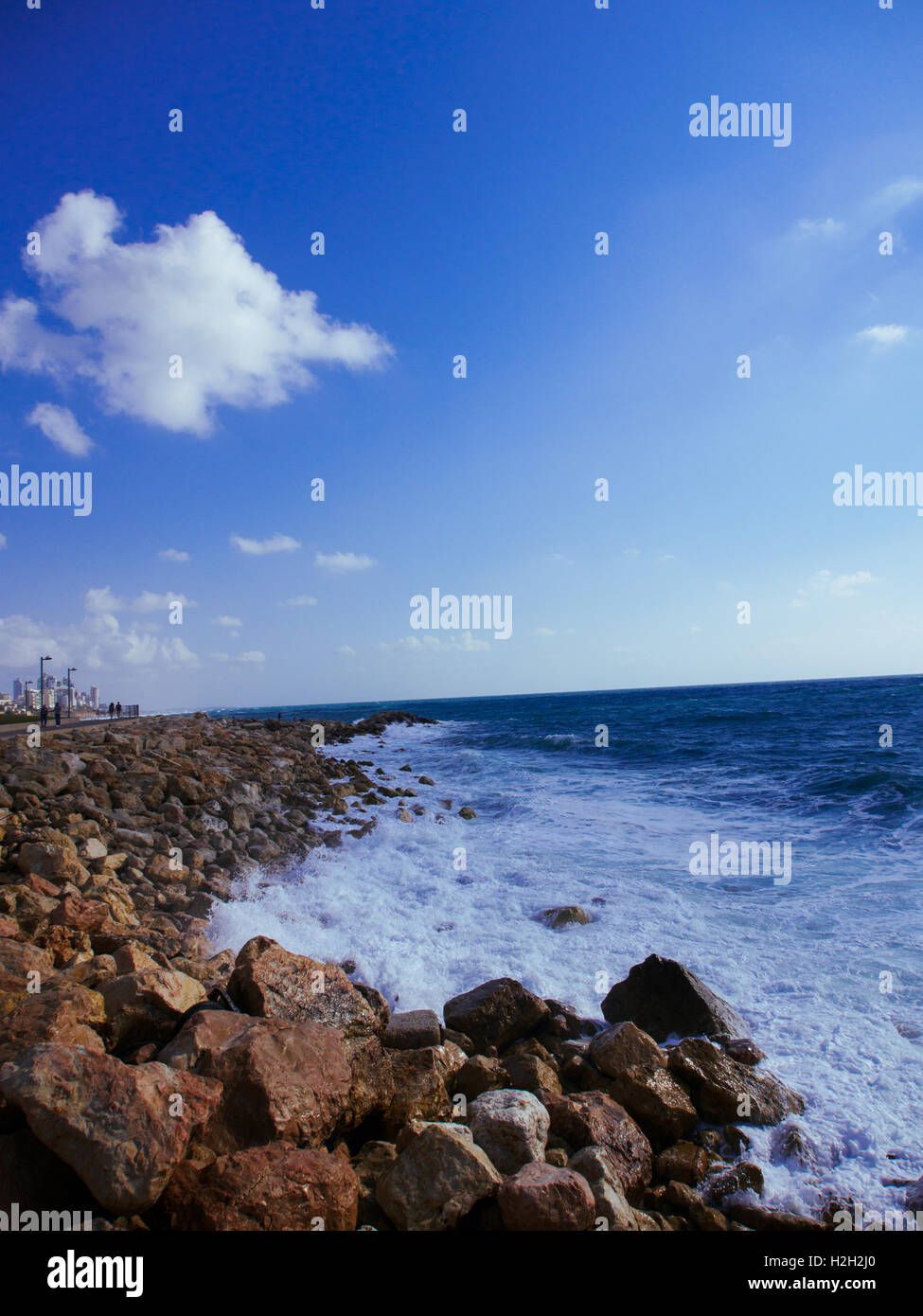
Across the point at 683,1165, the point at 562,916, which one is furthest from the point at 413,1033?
the point at 562,916

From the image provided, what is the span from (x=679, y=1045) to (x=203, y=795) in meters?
10.6

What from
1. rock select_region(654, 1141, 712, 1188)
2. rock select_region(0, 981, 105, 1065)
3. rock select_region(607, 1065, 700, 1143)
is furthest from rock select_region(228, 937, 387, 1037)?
rock select_region(654, 1141, 712, 1188)

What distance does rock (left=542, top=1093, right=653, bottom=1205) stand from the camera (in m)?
3.89

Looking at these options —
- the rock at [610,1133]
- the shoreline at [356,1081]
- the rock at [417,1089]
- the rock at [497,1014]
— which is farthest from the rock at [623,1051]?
the rock at [417,1089]

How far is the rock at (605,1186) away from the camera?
332cm

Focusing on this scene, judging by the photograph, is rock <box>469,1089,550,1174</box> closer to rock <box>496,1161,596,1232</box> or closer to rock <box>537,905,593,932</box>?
rock <box>496,1161,596,1232</box>

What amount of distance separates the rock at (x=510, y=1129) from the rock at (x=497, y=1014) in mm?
1360

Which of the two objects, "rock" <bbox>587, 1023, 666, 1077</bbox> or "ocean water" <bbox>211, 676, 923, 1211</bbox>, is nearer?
"rock" <bbox>587, 1023, 666, 1077</bbox>

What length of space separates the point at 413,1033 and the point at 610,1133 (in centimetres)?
A: 158

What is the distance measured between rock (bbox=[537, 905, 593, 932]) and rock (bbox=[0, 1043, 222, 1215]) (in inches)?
229

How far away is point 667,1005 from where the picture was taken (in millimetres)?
5812

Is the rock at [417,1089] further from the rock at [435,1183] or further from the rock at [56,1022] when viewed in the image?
the rock at [56,1022]

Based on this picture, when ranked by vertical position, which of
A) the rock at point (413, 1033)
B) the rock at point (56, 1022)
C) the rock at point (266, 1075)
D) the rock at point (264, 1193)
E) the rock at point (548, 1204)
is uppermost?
the rock at point (56, 1022)

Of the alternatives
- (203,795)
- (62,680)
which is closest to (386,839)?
(203,795)
